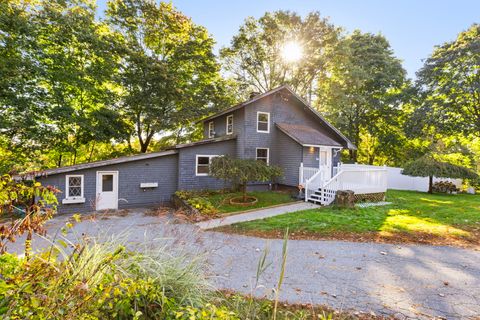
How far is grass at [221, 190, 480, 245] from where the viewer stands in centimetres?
714

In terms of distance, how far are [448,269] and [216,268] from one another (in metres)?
4.71

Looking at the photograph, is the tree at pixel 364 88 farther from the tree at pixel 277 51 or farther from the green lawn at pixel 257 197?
the green lawn at pixel 257 197

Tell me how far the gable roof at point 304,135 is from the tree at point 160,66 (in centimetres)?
802

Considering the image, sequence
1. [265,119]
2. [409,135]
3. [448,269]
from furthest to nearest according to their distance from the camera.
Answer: [409,135] → [265,119] → [448,269]

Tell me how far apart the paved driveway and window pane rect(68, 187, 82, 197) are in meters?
5.42

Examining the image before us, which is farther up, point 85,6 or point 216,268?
point 85,6

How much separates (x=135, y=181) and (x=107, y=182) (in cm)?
128

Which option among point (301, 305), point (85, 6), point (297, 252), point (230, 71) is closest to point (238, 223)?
point (297, 252)

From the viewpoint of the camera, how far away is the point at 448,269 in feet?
16.2

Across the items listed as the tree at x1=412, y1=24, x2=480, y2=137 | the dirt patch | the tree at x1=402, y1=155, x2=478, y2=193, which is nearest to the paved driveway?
the dirt patch

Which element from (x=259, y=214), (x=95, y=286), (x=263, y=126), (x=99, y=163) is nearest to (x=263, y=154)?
(x=263, y=126)

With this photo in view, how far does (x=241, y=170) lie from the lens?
36.5 ft

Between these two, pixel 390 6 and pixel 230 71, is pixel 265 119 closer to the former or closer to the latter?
pixel 390 6

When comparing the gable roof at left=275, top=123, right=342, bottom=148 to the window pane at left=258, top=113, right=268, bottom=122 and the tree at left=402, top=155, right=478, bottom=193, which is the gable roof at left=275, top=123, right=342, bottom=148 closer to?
the window pane at left=258, top=113, right=268, bottom=122
